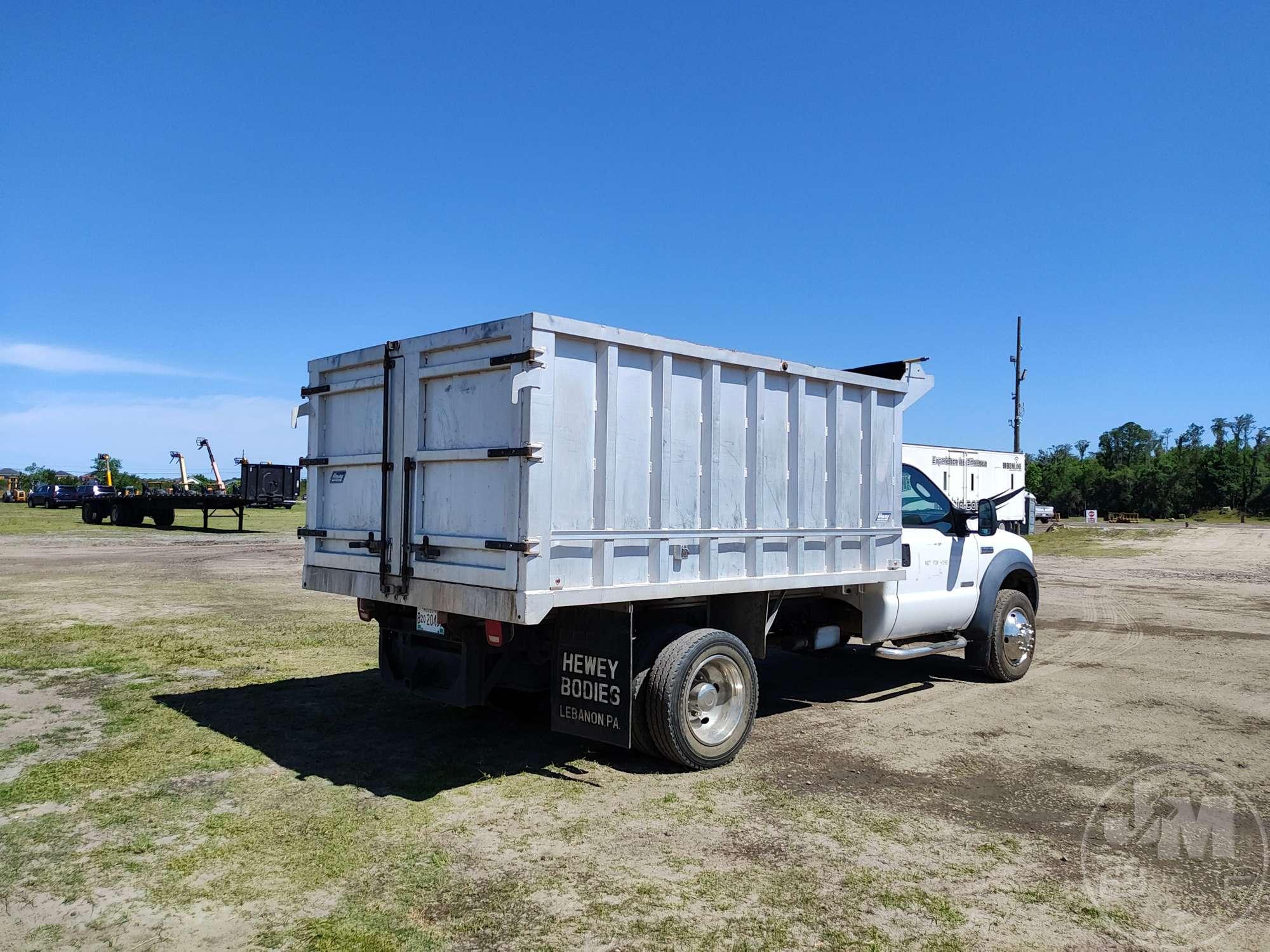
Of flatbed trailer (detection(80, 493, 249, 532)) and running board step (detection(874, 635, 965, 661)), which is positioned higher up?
flatbed trailer (detection(80, 493, 249, 532))

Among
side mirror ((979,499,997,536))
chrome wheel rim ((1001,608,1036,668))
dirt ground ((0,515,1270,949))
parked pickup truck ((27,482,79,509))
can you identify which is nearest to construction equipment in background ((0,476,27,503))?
parked pickup truck ((27,482,79,509))

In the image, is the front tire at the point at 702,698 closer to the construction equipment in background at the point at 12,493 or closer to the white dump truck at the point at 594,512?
the white dump truck at the point at 594,512

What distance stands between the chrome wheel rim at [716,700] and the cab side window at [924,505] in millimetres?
3028

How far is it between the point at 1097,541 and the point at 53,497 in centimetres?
5488

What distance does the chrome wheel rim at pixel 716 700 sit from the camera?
19.5 feet

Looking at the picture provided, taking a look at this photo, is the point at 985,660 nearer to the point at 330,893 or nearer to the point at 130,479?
the point at 330,893

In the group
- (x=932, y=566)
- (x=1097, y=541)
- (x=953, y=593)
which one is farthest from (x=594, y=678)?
(x=1097, y=541)

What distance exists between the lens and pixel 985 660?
877 centimetres

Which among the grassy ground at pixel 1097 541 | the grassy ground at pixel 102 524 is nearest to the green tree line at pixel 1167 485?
the grassy ground at pixel 1097 541

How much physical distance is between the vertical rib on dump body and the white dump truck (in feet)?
0.05

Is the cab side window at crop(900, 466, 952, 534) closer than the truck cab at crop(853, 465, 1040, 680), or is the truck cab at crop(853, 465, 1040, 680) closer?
the truck cab at crop(853, 465, 1040, 680)

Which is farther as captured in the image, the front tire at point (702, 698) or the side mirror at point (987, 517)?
the side mirror at point (987, 517)

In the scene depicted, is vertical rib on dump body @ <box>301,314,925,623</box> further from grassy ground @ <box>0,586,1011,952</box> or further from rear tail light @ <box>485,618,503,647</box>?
grassy ground @ <box>0,586,1011,952</box>

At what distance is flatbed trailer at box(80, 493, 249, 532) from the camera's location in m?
33.6
